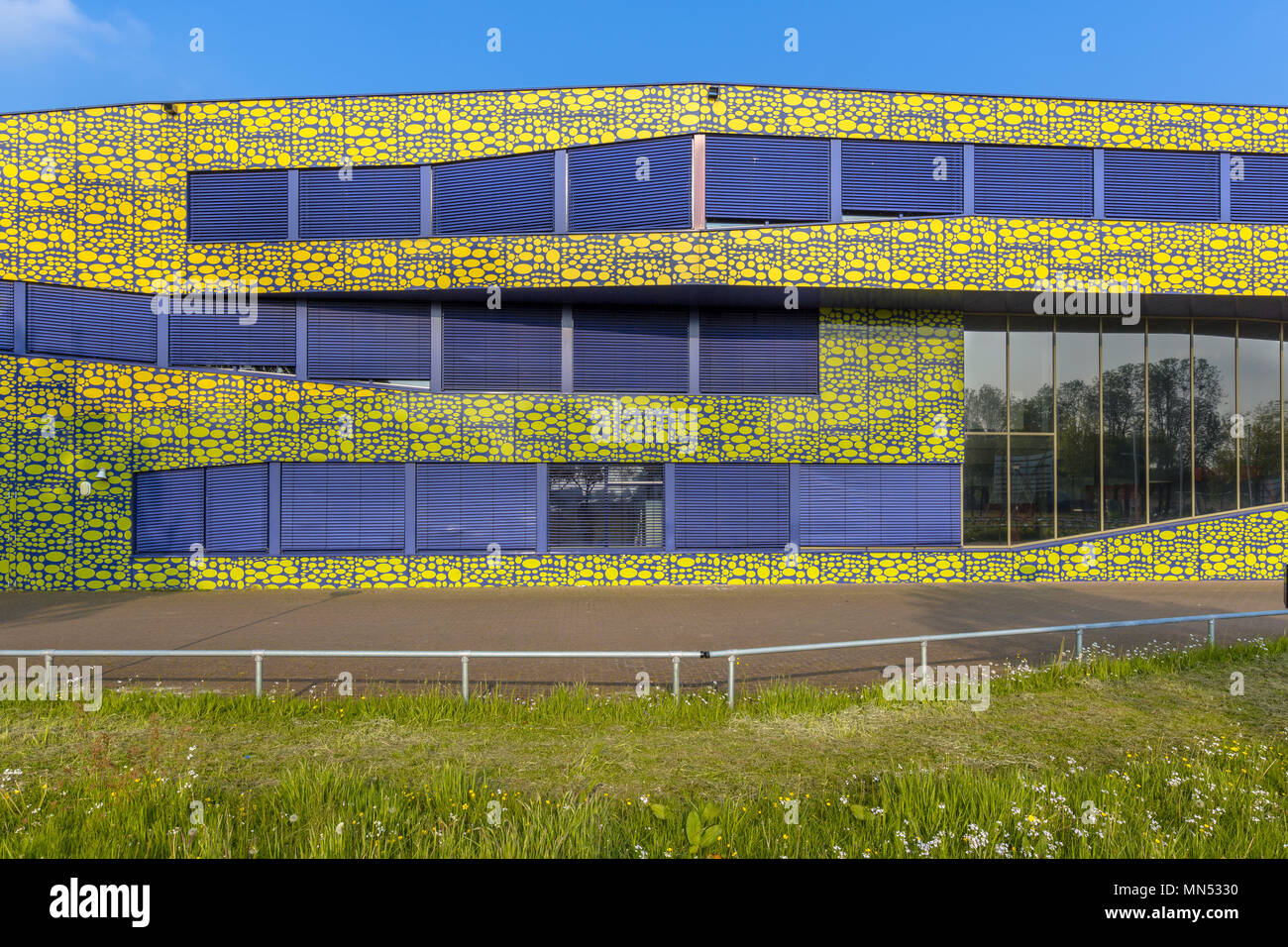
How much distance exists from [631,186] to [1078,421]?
1290 cm

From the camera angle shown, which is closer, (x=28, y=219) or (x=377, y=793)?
(x=377, y=793)

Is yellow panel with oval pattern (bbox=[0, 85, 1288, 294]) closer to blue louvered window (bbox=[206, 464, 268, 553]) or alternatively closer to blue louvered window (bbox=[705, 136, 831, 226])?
blue louvered window (bbox=[705, 136, 831, 226])

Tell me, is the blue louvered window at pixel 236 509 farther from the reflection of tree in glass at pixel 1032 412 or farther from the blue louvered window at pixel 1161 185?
the blue louvered window at pixel 1161 185

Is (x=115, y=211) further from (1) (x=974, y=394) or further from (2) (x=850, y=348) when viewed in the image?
(1) (x=974, y=394)

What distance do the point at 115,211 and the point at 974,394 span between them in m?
21.7

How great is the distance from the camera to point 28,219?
51.4ft

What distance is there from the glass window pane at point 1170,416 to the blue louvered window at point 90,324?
2525 cm

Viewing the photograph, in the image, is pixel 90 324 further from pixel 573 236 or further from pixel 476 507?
pixel 573 236

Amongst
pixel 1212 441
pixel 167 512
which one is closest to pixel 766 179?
pixel 1212 441

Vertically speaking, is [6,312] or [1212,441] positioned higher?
[6,312]

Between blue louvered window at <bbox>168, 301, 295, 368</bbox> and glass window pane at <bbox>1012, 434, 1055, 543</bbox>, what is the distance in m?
18.4

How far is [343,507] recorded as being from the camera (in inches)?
634
